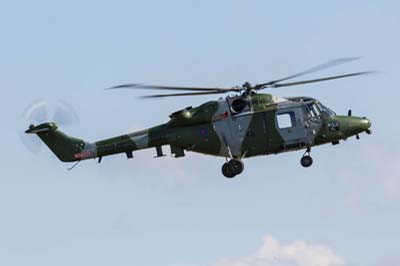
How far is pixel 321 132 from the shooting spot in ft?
153

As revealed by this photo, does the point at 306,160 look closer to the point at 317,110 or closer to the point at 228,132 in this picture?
the point at 317,110

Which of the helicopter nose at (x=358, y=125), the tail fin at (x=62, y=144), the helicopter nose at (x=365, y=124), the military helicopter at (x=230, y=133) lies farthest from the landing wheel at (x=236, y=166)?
the tail fin at (x=62, y=144)

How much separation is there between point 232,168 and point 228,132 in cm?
202

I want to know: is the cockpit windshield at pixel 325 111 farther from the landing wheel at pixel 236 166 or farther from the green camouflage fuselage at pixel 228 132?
the landing wheel at pixel 236 166

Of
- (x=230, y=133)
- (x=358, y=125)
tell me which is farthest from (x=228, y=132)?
(x=358, y=125)

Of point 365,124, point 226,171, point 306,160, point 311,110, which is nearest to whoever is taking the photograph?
point 226,171

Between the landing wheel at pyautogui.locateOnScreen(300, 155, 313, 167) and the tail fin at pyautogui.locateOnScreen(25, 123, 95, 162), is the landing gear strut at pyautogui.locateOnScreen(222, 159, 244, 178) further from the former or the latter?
the tail fin at pyautogui.locateOnScreen(25, 123, 95, 162)

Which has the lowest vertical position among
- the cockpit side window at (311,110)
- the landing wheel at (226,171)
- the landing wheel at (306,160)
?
the landing wheel at (226,171)

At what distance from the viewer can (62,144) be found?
155ft

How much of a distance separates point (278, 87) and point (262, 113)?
5.57 feet

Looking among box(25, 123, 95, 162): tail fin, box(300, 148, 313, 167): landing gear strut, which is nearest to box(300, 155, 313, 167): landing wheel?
box(300, 148, 313, 167): landing gear strut

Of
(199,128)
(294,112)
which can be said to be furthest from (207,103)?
(294,112)

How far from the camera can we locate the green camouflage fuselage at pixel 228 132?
45531 mm

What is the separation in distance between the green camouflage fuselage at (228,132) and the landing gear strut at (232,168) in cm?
38
